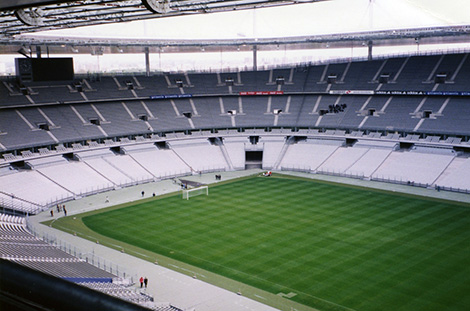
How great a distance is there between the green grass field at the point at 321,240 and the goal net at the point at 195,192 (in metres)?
0.68

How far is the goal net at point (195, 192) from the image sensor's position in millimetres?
49162

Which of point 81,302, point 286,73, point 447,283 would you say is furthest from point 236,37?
point 81,302

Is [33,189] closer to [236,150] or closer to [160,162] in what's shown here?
[160,162]

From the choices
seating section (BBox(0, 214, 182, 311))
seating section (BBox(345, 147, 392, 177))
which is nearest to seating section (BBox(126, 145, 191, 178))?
seating section (BBox(345, 147, 392, 177))

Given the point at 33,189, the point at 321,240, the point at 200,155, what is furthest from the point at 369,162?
the point at 33,189

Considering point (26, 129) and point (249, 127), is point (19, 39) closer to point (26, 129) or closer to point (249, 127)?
point (26, 129)

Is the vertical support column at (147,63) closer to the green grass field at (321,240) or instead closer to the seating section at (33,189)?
the seating section at (33,189)

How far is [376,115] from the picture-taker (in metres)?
63.5

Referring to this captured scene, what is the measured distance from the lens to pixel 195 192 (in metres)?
50.9

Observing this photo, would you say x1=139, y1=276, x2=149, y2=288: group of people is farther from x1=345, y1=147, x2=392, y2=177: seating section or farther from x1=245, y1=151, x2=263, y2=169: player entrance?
x1=245, y1=151, x2=263, y2=169: player entrance

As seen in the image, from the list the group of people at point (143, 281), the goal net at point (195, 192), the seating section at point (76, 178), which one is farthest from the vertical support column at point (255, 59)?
the group of people at point (143, 281)

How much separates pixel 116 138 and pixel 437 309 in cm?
4572

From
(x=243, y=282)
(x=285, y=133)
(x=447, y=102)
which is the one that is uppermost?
(x=447, y=102)

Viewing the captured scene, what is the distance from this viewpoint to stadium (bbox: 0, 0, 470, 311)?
90.9 ft
